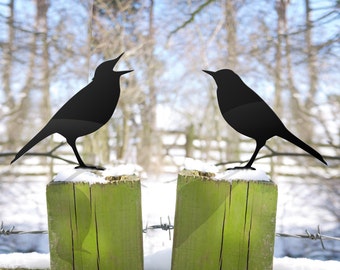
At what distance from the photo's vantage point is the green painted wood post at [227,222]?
664mm

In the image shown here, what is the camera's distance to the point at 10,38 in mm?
3014

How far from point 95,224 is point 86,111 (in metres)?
0.27

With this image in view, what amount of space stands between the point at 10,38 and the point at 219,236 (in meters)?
2.98

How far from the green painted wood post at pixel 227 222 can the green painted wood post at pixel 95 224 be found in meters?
0.11

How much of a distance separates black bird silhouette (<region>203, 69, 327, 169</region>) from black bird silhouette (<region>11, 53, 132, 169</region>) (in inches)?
10.5

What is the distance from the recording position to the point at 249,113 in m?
0.81

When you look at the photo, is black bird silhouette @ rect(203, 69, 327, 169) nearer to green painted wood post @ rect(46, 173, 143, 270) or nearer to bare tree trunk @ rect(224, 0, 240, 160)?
green painted wood post @ rect(46, 173, 143, 270)

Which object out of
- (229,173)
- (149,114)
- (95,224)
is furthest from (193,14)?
(95,224)

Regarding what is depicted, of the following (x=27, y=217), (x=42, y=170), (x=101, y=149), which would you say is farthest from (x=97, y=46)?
(x=27, y=217)

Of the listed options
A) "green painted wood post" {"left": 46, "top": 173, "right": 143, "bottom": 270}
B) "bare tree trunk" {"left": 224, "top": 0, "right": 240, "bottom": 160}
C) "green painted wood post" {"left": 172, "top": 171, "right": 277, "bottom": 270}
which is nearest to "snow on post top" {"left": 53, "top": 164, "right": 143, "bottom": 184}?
"green painted wood post" {"left": 46, "top": 173, "right": 143, "bottom": 270}

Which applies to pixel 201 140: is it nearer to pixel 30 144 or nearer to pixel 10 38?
pixel 10 38

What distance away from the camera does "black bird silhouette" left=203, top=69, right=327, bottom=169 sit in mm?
802

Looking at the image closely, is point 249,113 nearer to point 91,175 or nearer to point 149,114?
point 91,175

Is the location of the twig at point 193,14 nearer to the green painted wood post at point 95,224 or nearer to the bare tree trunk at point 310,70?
the bare tree trunk at point 310,70
